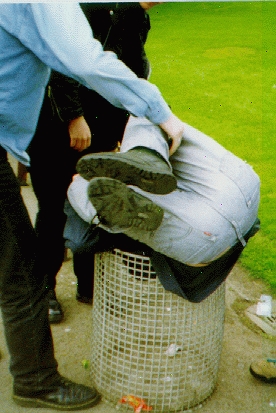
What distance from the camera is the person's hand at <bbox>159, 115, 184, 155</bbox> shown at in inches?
80.4

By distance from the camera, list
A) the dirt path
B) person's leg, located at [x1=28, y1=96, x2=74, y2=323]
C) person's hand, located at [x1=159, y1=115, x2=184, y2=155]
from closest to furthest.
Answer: person's hand, located at [x1=159, y1=115, x2=184, y2=155] < the dirt path < person's leg, located at [x1=28, y1=96, x2=74, y2=323]

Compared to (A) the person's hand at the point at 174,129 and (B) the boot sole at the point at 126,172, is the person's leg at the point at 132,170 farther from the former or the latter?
(A) the person's hand at the point at 174,129

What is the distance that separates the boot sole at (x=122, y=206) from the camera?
1815mm

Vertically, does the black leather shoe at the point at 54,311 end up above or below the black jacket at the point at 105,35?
below

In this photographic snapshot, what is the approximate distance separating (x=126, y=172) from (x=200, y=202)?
0.39m

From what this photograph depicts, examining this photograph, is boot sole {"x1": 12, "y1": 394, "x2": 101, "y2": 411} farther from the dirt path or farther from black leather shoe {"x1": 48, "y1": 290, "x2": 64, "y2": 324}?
black leather shoe {"x1": 48, "y1": 290, "x2": 64, "y2": 324}

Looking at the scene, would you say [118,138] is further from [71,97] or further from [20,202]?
[20,202]

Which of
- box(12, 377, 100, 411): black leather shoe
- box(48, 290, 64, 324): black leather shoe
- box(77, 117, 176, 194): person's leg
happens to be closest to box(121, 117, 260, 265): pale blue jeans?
box(77, 117, 176, 194): person's leg

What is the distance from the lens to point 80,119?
8.71 feet

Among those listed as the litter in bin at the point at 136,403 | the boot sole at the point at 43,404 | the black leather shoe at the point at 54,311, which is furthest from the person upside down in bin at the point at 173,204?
the black leather shoe at the point at 54,311

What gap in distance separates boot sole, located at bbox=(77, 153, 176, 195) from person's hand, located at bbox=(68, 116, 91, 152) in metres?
0.84

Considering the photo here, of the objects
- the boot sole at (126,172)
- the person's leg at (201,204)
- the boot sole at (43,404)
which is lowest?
the boot sole at (43,404)

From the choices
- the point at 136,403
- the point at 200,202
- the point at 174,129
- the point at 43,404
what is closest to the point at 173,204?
the point at 200,202

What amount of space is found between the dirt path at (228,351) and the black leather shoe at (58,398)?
3 cm
